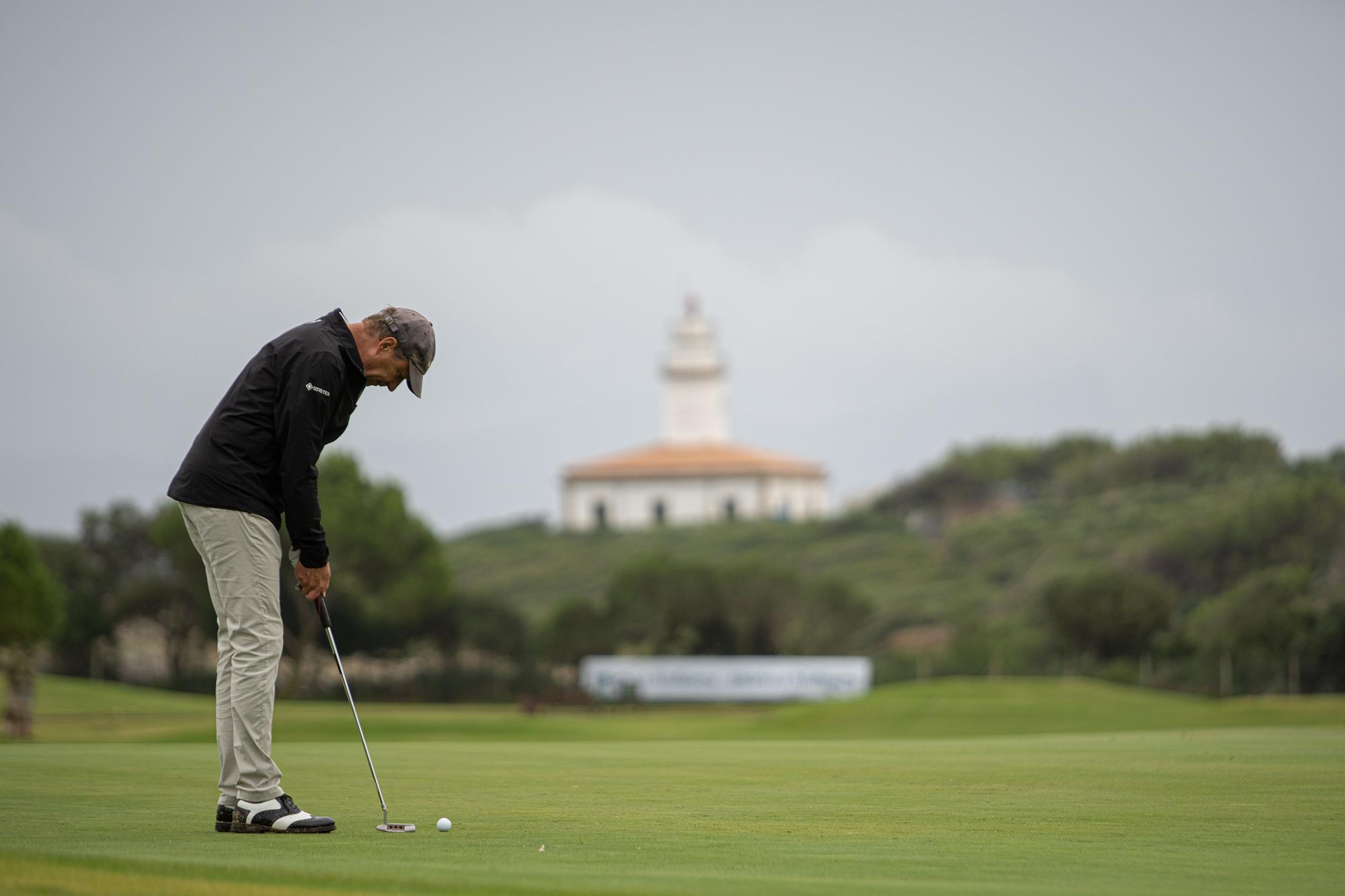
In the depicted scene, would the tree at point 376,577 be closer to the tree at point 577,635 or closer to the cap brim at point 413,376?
the tree at point 577,635

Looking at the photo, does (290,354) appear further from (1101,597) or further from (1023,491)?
(1023,491)

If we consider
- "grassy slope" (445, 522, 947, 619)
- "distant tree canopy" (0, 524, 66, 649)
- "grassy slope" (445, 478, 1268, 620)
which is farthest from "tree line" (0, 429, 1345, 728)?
"grassy slope" (445, 522, 947, 619)

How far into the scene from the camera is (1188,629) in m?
45.1

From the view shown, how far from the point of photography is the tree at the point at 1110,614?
4481 cm

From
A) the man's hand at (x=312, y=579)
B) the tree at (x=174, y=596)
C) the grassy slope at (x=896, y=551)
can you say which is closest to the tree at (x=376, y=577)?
the tree at (x=174, y=596)

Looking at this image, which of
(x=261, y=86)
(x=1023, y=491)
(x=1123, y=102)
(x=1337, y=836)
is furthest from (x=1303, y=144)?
(x=1337, y=836)

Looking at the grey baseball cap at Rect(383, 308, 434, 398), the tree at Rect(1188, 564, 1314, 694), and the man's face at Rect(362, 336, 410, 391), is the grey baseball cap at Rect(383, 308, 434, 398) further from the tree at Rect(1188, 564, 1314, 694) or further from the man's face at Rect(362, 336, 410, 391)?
the tree at Rect(1188, 564, 1314, 694)

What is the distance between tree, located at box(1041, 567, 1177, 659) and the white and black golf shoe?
40.8m

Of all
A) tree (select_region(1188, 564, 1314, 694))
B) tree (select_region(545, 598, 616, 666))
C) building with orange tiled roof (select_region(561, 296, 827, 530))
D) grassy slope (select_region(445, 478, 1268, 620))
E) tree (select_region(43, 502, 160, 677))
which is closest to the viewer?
tree (select_region(1188, 564, 1314, 694))

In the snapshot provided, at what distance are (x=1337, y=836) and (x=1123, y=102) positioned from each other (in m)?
111

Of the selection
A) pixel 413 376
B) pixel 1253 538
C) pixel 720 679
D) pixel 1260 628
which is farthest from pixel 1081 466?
pixel 413 376

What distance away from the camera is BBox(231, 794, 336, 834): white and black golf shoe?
232 inches

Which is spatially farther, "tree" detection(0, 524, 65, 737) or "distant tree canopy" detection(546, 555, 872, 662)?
"distant tree canopy" detection(546, 555, 872, 662)

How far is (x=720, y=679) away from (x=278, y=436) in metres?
38.7
